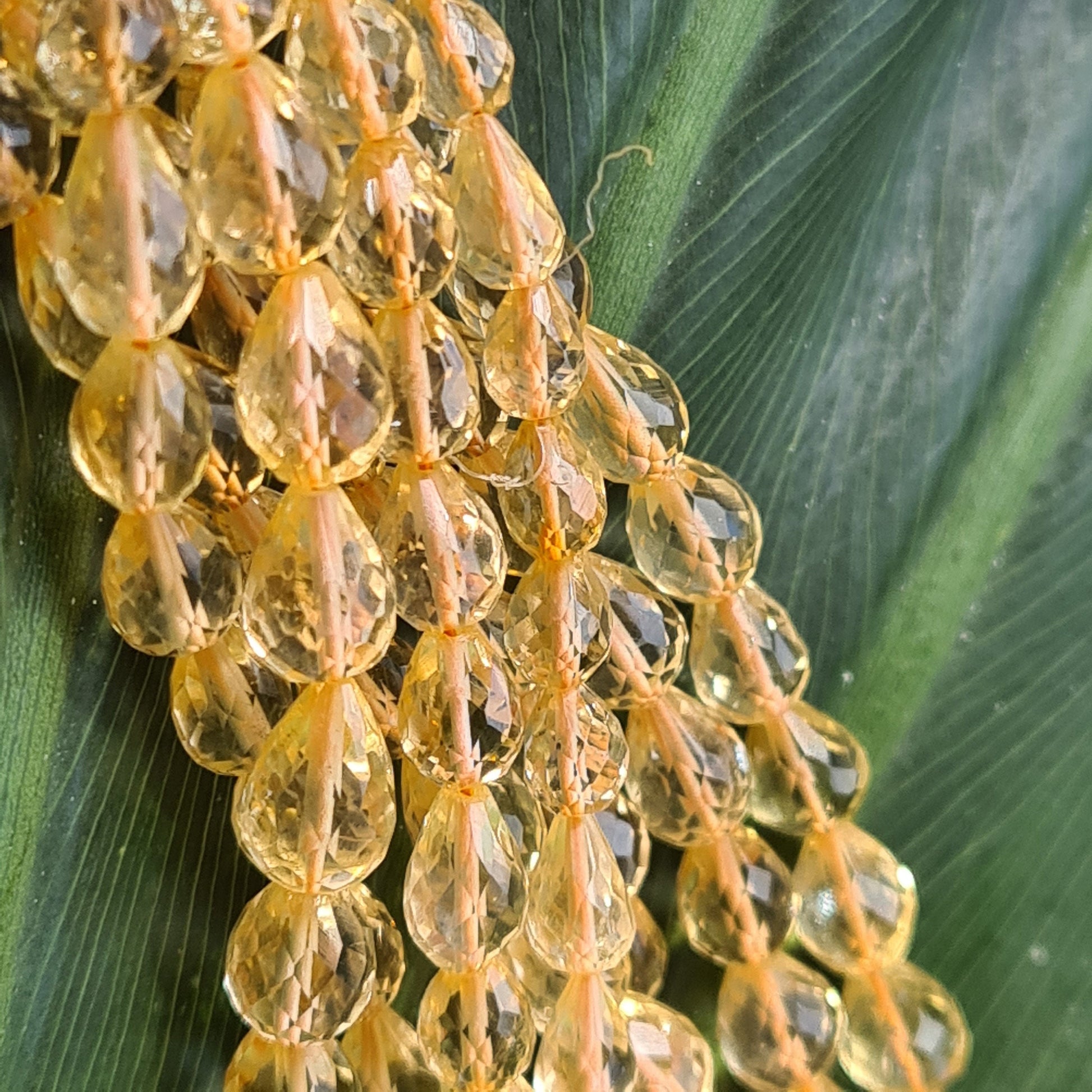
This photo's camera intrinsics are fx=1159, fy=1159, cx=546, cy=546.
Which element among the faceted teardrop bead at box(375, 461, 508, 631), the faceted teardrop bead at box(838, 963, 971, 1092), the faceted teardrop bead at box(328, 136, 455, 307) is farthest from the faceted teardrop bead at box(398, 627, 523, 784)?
the faceted teardrop bead at box(838, 963, 971, 1092)

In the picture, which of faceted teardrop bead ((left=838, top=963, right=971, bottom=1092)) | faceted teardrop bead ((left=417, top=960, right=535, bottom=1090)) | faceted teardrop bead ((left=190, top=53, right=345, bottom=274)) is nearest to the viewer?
faceted teardrop bead ((left=190, top=53, right=345, bottom=274))

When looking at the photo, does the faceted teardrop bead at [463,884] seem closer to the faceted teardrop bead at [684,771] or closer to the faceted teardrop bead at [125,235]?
the faceted teardrop bead at [684,771]

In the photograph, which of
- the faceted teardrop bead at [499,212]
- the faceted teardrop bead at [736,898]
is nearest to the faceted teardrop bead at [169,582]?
the faceted teardrop bead at [499,212]

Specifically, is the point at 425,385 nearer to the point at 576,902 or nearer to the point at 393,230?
the point at 393,230

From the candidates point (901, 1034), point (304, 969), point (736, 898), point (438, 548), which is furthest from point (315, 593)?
point (901, 1034)

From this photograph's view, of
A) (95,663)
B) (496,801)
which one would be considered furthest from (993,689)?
(95,663)

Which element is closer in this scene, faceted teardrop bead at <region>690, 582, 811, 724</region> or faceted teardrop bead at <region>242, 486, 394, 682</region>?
faceted teardrop bead at <region>242, 486, 394, 682</region>

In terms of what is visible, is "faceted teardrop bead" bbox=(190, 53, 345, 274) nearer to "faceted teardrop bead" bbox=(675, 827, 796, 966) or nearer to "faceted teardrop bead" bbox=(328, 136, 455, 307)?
"faceted teardrop bead" bbox=(328, 136, 455, 307)
